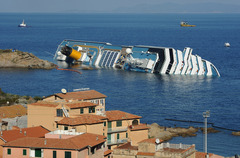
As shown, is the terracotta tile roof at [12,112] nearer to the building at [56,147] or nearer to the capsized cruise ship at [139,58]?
the building at [56,147]

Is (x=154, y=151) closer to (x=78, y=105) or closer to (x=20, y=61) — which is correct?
(x=78, y=105)

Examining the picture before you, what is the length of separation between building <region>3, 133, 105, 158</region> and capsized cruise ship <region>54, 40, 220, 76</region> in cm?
6557

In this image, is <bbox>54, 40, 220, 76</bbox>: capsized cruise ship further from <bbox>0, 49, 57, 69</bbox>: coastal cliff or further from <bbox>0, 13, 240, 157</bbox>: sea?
<bbox>0, 49, 57, 69</bbox>: coastal cliff

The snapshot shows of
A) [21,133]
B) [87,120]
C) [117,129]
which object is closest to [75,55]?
[117,129]

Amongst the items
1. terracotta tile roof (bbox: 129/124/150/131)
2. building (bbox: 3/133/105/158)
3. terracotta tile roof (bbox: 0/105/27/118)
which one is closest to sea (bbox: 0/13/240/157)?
terracotta tile roof (bbox: 129/124/150/131)

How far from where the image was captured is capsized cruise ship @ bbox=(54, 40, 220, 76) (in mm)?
106500

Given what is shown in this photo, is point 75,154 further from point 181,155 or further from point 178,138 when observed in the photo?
point 178,138

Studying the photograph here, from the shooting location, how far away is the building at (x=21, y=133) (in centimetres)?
4444

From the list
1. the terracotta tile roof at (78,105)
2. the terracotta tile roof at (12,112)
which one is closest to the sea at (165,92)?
the terracotta tile roof at (78,105)

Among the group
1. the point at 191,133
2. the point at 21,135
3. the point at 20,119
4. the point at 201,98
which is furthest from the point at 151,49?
the point at 21,135

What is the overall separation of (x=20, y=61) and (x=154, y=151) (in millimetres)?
82520

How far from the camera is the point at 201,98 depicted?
278ft

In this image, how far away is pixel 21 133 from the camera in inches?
1825

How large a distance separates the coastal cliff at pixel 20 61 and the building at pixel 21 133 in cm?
7025
